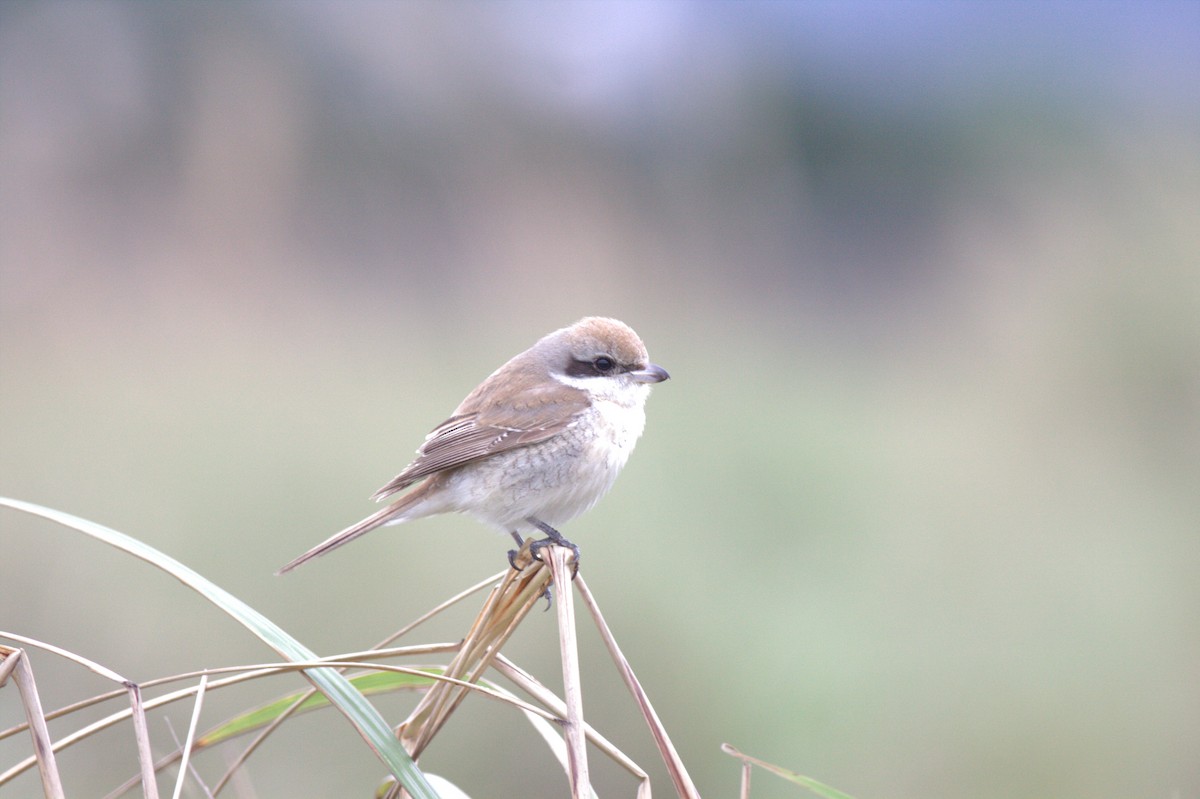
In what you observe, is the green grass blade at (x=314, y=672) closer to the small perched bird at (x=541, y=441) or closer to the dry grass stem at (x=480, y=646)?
the dry grass stem at (x=480, y=646)

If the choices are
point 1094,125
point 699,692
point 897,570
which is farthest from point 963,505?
point 1094,125

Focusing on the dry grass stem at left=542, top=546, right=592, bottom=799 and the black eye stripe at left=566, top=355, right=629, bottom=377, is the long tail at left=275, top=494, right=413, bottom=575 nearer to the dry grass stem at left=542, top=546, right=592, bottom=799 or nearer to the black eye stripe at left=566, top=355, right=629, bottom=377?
the black eye stripe at left=566, top=355, right=629, bottom=377

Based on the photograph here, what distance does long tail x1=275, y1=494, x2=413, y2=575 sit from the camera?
2367mm

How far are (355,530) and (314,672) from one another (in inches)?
50.7

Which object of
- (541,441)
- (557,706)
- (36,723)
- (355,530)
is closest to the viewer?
(36,723)

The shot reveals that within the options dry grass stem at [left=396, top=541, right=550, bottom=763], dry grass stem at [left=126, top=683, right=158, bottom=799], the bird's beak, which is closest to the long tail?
the bird's beak

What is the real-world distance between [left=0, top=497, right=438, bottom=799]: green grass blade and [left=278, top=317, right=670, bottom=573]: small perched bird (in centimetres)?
119

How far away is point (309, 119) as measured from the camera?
793 cm

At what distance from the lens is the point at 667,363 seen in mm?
6734

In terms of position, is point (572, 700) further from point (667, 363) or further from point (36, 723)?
point (667, 363)

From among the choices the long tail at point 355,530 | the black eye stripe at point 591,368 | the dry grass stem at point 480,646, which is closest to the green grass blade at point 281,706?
the dry grass stem at point 480,646

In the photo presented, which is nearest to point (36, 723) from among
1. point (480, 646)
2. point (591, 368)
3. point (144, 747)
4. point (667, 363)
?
point (144, 747)

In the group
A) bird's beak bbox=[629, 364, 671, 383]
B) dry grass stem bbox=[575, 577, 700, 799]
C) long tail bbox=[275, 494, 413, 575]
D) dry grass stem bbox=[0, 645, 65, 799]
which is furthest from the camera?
bird's beak bbox=[629, 364, 671, 383]

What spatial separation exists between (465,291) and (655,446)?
2.42 m
